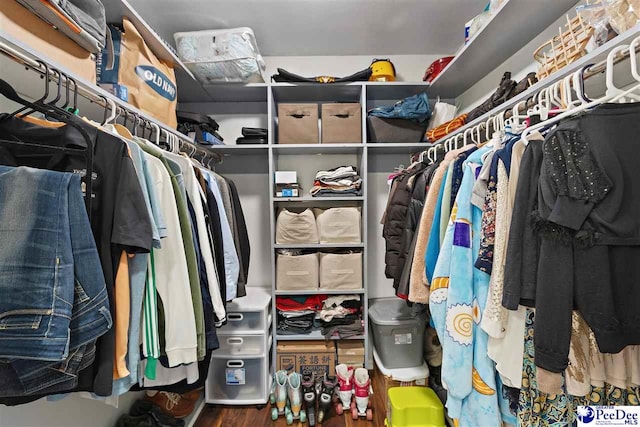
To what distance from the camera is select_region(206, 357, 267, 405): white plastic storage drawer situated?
6.06ft

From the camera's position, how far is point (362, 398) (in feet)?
5.87

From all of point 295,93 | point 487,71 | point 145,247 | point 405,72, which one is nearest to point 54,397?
point 145,247

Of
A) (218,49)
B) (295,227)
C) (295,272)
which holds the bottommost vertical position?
(295,272)

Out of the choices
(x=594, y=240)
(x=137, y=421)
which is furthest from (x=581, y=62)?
(x=137, y=421)

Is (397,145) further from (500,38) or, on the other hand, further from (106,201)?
(106,201)

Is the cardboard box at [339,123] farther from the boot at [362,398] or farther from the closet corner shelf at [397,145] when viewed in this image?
the boot at [362,398]

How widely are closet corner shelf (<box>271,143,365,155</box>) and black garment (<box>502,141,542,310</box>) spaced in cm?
125

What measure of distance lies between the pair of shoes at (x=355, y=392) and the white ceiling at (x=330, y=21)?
2.28m

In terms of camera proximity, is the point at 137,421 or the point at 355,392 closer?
the point at 137,421

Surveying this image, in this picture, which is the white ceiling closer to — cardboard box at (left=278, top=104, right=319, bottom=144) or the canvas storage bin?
cardboard box at (left=278, top=104, right=319, bottom=144)

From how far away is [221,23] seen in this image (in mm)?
1862

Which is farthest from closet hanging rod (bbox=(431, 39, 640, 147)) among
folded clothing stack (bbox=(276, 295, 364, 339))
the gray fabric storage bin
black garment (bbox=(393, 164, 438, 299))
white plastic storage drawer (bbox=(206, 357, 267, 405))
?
white plastic storage drawer (bbox=(206, 357, 267, 405))

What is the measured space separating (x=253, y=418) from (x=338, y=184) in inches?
62.3

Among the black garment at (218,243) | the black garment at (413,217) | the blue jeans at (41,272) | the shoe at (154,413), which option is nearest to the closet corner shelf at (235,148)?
the black garment at (218,243)
